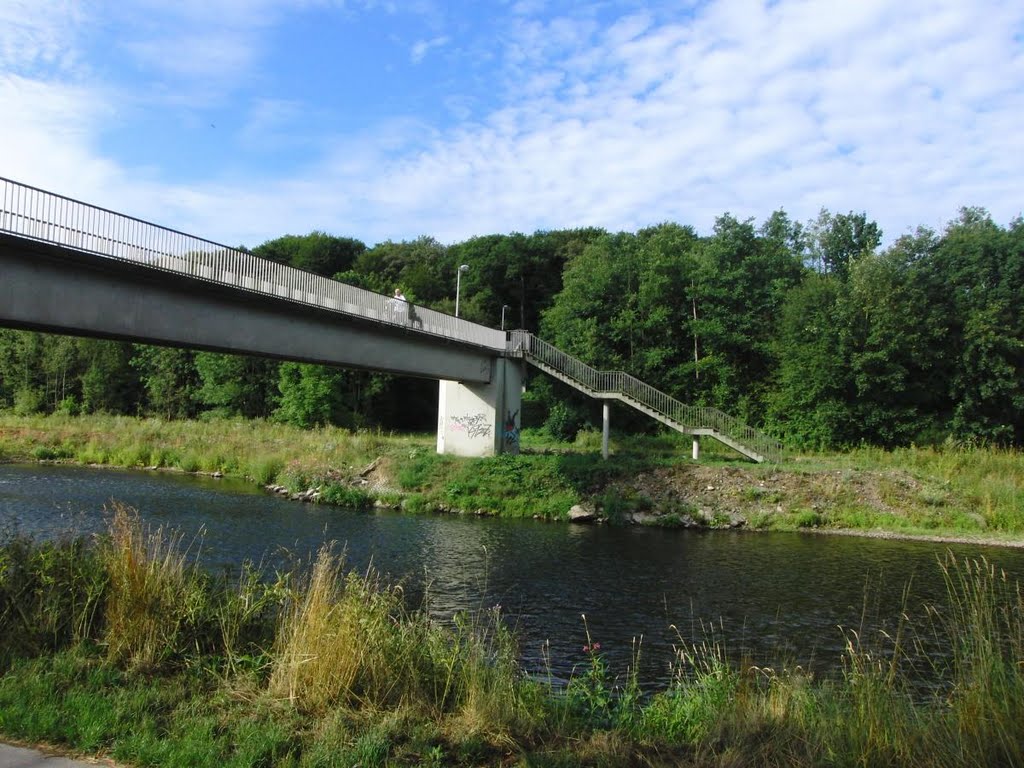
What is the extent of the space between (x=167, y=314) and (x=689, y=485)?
2094cm

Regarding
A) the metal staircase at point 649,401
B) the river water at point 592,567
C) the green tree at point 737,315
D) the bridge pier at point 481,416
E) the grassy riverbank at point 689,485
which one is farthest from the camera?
the green tree at point 737,315

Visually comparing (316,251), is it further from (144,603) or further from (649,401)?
(144,603)

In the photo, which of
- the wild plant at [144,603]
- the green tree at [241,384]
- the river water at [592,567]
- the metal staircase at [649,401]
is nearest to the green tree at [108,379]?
the green tree at [241,384]

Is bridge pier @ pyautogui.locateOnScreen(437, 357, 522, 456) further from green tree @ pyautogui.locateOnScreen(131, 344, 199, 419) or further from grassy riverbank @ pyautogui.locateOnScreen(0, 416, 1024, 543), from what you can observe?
green tree @ pyautogui.locateOnScreen(131, 344, 199, 419)

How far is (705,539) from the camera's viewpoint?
25.6 m

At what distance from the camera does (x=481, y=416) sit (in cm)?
3669

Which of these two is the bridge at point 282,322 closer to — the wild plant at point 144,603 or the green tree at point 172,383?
the wild plant at point 144,603

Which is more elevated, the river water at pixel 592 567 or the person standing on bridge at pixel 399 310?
the person standing on bridge at pixel 399 310

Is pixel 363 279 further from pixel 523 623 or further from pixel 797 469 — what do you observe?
pixel 523 623

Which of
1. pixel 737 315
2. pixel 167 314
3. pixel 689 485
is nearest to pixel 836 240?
pixel 737 315

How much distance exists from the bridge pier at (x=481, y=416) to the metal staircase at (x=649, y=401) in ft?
5.24

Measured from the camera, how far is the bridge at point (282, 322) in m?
16.6

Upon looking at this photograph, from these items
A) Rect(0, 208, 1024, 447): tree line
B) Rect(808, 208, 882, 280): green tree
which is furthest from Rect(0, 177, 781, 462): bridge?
Rect(808, 208, 882, 280): green tree

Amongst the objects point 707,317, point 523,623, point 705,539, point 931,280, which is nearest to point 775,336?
point 707,317
